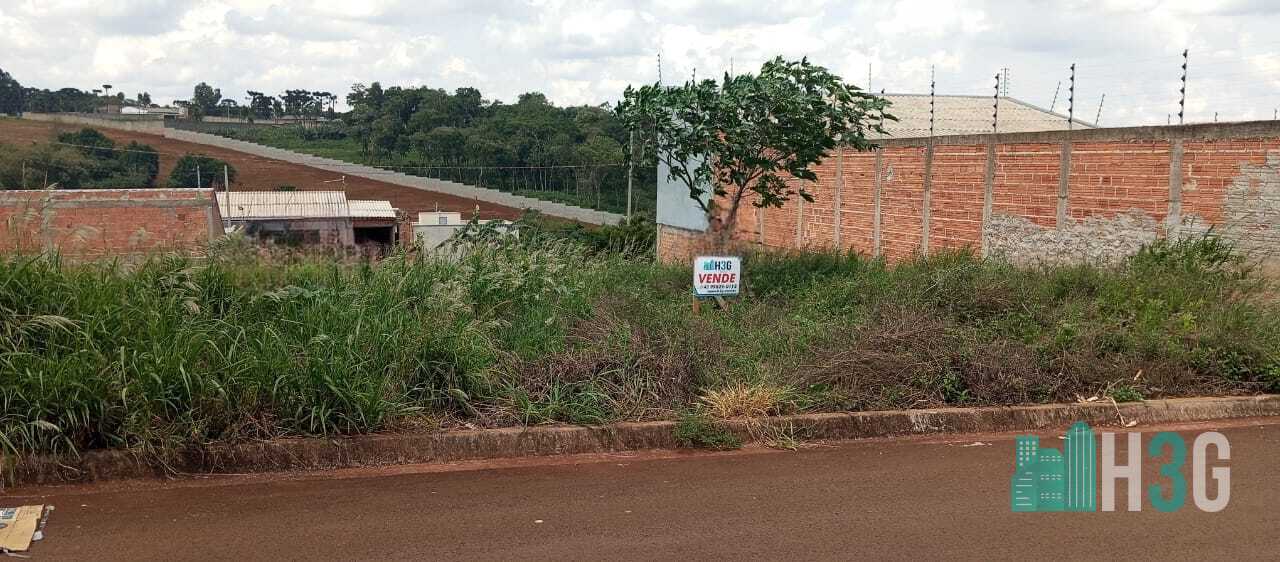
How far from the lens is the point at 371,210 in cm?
5488

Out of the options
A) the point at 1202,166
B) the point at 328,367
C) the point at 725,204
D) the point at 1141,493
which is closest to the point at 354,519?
the point at 328,367

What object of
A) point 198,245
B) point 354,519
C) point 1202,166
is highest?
point 1202,166

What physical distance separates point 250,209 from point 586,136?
19969mm

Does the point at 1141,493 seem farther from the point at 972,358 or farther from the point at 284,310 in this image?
the point at 284,310

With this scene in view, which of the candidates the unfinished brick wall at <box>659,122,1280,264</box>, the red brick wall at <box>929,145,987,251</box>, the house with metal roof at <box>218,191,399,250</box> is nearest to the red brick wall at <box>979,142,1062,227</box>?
the unfinished brick wall at <box>659,122,1280,264</box>

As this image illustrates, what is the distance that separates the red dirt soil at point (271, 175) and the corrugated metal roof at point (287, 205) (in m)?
7.83

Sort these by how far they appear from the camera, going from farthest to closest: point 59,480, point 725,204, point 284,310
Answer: point 725,204
point 284,310
point 59,480

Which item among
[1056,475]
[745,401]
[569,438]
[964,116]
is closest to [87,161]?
[964,116]

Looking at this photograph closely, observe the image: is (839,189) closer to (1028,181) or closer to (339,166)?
(1028,181)

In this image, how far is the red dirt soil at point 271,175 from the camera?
210 ft

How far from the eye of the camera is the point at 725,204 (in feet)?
61.4

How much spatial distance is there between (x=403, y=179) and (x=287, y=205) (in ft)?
64.3

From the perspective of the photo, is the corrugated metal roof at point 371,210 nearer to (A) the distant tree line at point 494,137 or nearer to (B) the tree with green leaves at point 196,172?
(A) the distant tree line at point 494,137

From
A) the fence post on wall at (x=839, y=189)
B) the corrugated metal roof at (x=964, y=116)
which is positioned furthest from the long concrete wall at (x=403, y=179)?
the fence post on wall at (x=839, y=189)
